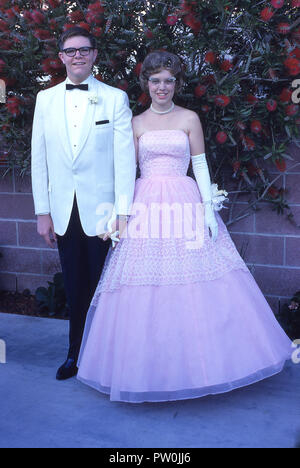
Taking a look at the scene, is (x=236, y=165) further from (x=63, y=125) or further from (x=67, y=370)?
(x=67, y=370)

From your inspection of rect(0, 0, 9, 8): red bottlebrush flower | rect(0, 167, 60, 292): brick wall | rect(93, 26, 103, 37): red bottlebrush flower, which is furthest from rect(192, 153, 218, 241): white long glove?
rect(0, 167, 60, 292): brick wall

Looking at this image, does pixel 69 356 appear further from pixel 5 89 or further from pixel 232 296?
pixel 5 89

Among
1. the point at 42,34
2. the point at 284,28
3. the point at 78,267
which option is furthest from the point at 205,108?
the point at 78,267

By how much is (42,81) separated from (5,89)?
0.28 metres

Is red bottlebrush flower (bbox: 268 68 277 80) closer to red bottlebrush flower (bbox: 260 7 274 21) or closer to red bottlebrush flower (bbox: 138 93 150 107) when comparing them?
red bottlebrush flower (bbox: 260 7 274 21)

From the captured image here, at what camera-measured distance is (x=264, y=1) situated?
3467 millimetres

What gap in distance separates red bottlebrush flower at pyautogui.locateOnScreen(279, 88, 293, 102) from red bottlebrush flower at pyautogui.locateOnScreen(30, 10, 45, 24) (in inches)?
65.6

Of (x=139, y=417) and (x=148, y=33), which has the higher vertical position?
(x=148, y=33)

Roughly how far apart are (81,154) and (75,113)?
9.3 inches

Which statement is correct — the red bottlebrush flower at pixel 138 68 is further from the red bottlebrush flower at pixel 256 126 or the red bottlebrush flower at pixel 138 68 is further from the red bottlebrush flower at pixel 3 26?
the red bottlebrush flower at pixel 3 26

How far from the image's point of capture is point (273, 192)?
4012 millimetres

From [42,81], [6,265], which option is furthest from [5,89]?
[6,265]
